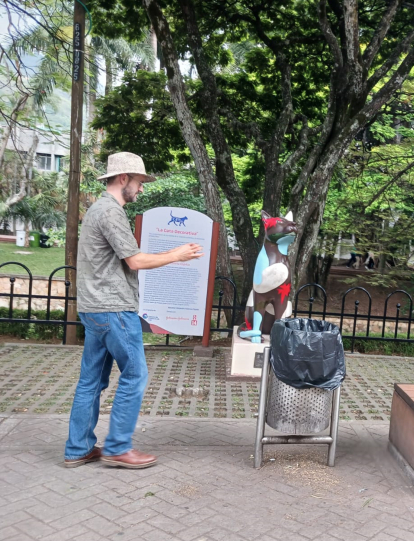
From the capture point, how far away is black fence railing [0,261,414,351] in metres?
7.59

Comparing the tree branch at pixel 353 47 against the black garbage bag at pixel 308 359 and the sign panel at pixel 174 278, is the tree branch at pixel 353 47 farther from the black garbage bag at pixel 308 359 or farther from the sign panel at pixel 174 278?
the black garbage bag at pixel 308 359

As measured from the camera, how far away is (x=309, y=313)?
7.36 metres

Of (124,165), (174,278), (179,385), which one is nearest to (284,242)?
(174,278)

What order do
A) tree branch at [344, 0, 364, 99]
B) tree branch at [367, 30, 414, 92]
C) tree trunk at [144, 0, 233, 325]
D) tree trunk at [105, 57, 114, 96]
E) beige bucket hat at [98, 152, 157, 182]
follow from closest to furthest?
beige bucket hat at [98, 152, 157, 182] < tree trunk at [105, 57, 114, 96] < tree branch at [344, 0, 364, 99] < tree trunk at [144, 0, 233, 325] < tree branch at [367, 30, 414, 92]

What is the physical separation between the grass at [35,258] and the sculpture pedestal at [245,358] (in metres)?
17.8

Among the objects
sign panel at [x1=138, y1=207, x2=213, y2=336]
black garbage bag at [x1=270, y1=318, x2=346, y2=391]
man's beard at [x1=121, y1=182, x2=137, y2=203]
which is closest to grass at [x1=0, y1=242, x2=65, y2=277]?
sign panel at [x1=138, y1=207, x2=213, y2=336]

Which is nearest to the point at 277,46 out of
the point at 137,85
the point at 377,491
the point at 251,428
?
the point at 137,85

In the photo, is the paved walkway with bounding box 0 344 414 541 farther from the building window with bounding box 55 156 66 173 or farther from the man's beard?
the building window with bounding box 55 156 66 173

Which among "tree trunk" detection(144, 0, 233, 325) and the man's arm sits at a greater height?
"tree trunk" detection(144, 0, 233, 325)

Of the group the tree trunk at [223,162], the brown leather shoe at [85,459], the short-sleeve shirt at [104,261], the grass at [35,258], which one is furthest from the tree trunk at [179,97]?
the grass at [35,258]

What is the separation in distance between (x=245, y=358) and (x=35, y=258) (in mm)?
25004

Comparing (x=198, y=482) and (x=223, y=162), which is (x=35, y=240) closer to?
(x=223, y=162)

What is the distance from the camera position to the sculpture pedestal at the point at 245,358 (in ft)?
20.6

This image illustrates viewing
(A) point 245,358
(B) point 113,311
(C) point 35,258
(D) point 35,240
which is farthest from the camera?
(D) point 35,240
